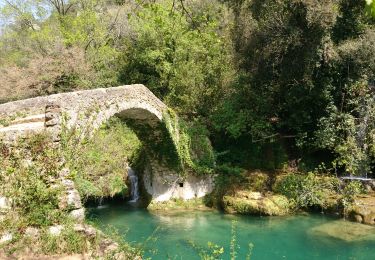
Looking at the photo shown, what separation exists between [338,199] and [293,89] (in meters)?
4.00

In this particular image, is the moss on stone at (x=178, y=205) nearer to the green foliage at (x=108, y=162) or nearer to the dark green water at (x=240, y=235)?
the dark green water at (x=240, y=235)

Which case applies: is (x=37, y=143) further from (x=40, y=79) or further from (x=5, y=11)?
(x=5, y=11)

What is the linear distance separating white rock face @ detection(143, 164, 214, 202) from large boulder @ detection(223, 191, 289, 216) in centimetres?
133

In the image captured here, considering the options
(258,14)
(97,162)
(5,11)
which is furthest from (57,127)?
(5,11)

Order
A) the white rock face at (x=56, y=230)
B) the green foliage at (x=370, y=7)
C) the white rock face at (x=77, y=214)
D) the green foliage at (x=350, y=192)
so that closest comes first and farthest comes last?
the green foliage at (x=370, y=7) → the white rock face at (x=56, y=230) → the white rock face at (x=77, y=214) → the green foliage at (x=350, y=192)

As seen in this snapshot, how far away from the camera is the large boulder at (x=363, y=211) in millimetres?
11352

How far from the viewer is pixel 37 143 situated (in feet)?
23.6

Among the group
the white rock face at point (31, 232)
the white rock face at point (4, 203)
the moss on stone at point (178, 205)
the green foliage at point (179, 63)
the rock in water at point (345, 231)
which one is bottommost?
the rock in water at point (345, 231)

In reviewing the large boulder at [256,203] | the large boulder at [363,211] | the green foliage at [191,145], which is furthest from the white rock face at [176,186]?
the large boulder at [363,211]

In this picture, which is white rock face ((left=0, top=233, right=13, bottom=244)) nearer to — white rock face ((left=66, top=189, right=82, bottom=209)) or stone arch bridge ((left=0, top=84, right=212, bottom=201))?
white rock face ((left=66, top=189, right=82, bottom=209))

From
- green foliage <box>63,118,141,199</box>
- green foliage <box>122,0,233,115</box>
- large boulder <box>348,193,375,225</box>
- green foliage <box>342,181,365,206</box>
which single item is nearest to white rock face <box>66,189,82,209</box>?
green foliage <box>63,118,141,199</box>

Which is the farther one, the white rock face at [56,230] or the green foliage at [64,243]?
the white rock face at [56,230]

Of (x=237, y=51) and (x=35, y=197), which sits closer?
(x=35, y=197)

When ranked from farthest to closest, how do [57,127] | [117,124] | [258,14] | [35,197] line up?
[117,124], [258,14], [57,127], [35,197]
